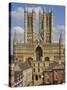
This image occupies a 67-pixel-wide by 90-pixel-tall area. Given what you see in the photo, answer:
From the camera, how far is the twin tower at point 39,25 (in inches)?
90.7

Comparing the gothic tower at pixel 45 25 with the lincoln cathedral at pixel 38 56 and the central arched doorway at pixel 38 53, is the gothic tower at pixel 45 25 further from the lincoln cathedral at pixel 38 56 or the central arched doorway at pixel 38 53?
the central arched doorway at pixel 38 53

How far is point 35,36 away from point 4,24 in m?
0.31

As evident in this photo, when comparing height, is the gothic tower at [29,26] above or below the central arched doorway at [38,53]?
above

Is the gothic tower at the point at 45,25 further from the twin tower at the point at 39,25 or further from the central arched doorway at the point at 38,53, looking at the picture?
the central arched doorway at the point at 38,53

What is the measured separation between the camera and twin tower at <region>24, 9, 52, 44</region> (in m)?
2.30

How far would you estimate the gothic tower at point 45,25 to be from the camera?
2.34 metres

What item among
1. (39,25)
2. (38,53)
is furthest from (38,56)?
(39,25)

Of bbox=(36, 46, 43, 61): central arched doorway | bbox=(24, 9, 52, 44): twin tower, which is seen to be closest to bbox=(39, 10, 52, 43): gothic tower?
bbox=(24, 9, 52, 44): twin tower

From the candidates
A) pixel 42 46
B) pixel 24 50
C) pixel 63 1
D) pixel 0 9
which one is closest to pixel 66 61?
pixel 42 46

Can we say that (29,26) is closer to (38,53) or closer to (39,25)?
(39,25)

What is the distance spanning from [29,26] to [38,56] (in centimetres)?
29

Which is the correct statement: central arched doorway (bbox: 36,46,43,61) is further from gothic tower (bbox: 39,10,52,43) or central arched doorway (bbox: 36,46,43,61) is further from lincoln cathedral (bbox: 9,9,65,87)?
gothic tower (bbox: 39,10,52,43)

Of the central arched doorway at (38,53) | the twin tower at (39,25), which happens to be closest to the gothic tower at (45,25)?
the twin tower at (39,25)

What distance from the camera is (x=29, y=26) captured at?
7.59 feet
